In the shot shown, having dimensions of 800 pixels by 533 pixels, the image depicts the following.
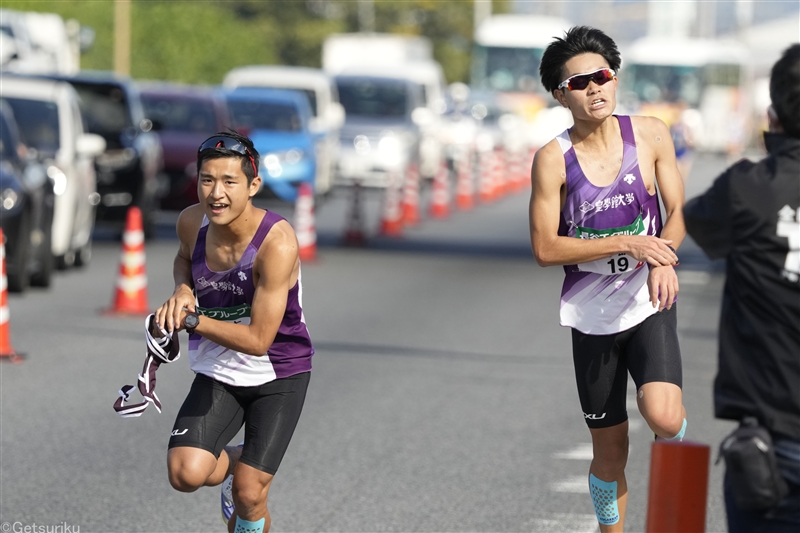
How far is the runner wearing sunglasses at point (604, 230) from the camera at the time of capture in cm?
554

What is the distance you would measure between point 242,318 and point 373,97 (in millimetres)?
29595

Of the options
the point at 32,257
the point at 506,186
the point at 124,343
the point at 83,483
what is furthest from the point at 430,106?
the point at 83,483

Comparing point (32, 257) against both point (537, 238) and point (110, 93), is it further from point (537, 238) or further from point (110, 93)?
point (537, 238)

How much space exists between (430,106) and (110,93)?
1687cm

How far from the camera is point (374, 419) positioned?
364 inches

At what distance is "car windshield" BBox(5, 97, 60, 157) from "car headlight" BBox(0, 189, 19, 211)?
2.82 metres

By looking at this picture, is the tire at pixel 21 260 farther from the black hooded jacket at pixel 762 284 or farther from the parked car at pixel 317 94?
the parked car at pixel 317 94

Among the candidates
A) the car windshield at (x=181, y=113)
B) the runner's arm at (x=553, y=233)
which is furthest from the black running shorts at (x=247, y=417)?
the car windshield at (x=181, y=113)

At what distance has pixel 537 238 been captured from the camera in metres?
5.54

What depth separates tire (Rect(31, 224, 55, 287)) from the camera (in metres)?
14.6

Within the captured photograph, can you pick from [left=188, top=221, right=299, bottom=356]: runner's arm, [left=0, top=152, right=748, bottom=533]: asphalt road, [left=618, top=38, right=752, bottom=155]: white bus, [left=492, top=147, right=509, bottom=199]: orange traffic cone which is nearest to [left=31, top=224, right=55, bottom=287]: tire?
[left=0, top=152, right=748, bottom=533]: asphalt road

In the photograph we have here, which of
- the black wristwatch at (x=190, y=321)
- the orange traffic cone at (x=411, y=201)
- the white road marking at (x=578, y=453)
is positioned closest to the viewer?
the black wristwatch at (x=190, y=321)

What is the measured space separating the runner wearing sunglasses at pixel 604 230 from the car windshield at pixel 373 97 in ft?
94.6

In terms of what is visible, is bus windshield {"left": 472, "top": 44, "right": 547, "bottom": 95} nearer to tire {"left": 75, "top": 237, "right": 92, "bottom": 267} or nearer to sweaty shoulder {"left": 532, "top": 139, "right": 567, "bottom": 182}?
tire {"left": 75, "top": 237, "right": 92, "bottom": 267}
